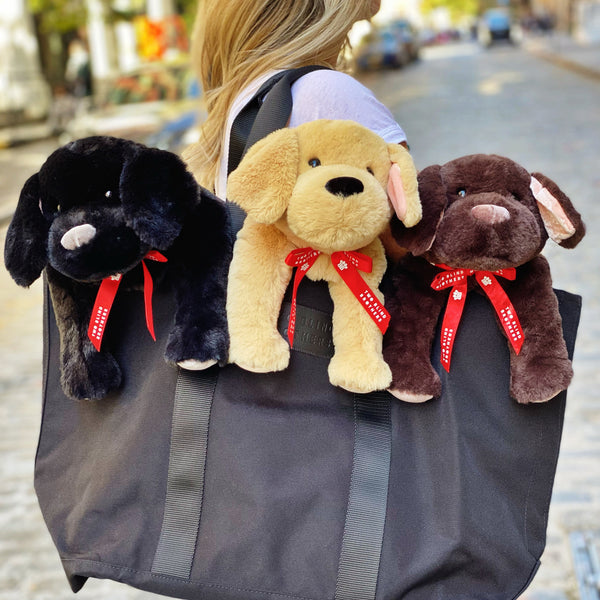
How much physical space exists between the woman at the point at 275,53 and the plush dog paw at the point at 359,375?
526 mm

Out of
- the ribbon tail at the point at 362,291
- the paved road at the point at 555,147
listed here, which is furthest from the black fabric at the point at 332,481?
the paved road at the point at 555,147

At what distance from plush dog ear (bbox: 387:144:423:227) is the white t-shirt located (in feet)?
0.73

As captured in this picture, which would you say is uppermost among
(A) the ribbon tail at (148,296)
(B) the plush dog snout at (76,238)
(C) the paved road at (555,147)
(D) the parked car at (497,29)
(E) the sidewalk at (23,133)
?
(B) the plush dog snout at (76,238)

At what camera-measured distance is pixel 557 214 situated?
165cm

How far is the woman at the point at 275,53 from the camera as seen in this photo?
72.7 inches

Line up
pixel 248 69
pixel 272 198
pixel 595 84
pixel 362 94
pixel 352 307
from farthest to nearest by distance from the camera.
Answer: pixel 595 84, pixel 248 69, pixel 362 94, pixel 352 307, pixel 272 198

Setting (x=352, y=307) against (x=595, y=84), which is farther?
(x=595, y=84)

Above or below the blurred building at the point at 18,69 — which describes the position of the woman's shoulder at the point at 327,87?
above

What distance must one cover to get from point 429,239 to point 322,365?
36 cm

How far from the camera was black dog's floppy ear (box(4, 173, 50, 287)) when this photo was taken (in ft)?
5.49

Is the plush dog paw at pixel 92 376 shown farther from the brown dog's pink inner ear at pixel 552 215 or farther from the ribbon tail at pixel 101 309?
the brown dog's pink inner ear at pixel 552 215

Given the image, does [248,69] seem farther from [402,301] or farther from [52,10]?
[52,10]

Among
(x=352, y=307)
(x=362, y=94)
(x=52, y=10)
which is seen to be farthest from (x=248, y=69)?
(x=52, y=10)

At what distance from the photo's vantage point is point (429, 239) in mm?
1643
